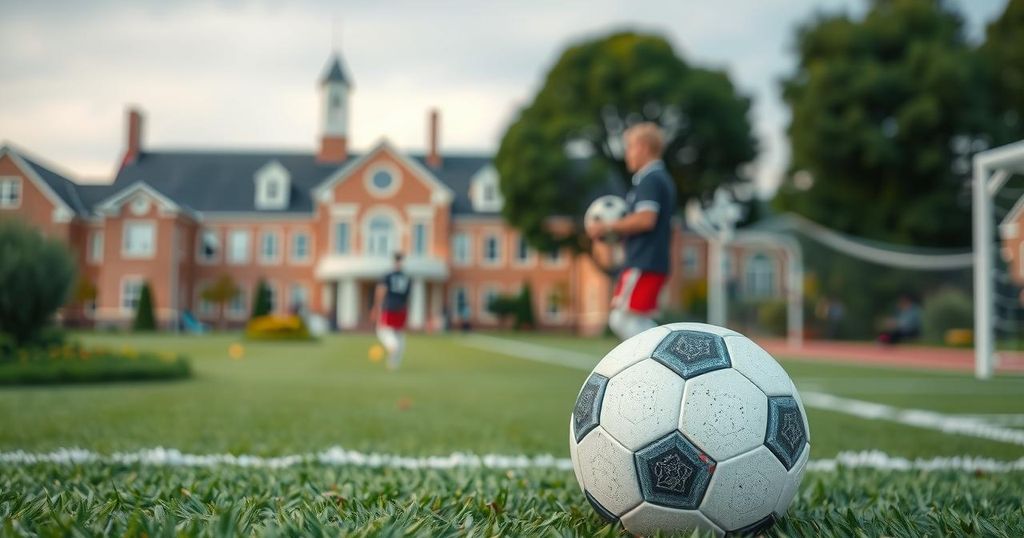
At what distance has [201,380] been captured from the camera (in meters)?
12.1

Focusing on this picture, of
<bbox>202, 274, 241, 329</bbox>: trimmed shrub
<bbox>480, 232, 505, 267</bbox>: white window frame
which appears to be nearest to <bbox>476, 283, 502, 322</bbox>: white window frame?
<bbox>480, 232, 505, 267</bbox>: white window frame

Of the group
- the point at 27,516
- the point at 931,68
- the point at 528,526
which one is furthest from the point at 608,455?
the point at 931,68

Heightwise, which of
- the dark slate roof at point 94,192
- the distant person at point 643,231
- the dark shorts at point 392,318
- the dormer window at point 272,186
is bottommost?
the dark shorts at point 392,318

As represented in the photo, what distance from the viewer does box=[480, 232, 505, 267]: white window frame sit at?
5009 cm

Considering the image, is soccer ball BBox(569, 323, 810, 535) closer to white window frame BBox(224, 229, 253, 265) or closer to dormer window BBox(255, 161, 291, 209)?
dormer window BBox(255, 161, 291, 209)

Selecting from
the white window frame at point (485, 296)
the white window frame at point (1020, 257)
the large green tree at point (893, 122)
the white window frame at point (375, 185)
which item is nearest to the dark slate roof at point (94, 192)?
the white window frame at point (1020, 257)

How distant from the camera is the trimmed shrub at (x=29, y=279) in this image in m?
12.4

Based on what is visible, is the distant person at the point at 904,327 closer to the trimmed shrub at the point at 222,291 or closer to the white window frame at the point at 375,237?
Result: the white window frame at the point at 375,237

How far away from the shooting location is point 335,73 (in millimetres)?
48188

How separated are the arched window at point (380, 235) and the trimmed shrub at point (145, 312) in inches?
526

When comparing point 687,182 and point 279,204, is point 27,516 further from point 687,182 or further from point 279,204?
point 279,204

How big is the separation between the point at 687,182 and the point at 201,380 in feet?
105

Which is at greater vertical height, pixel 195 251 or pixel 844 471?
pixel 195 251

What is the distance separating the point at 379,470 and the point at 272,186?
146 feet
